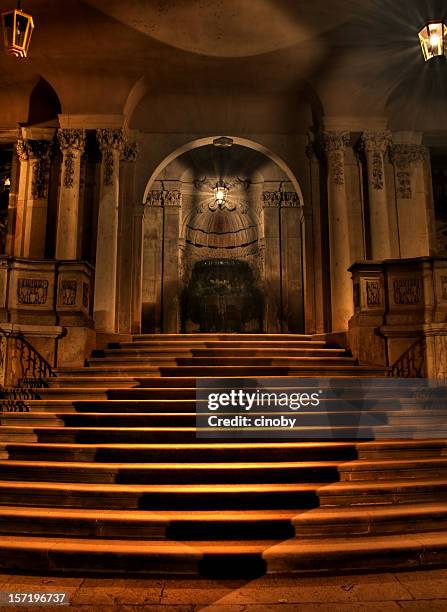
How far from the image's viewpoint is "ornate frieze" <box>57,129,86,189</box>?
37.3 ft

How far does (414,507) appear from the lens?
3.94 meters

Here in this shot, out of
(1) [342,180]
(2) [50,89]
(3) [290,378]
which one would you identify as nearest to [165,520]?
(3) [290,378]

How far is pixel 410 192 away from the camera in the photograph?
40.6ft

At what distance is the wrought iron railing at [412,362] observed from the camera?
24.7ft

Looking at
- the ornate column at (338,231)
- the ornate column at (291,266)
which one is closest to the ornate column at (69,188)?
the ornate column at (338,231)

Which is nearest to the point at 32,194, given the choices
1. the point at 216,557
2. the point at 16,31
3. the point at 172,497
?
the point at 16,31

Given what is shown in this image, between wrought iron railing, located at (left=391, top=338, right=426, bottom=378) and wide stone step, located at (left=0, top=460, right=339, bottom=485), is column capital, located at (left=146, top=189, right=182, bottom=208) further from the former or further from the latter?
wide stone step, located at (left=0, top=460, right=339, bottom=485)

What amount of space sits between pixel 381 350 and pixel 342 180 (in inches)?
210

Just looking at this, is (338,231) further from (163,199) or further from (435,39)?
(163,199)

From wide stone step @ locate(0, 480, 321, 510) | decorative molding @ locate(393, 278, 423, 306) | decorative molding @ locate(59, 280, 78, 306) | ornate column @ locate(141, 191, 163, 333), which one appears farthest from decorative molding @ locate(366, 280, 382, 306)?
ornate column @ locate(141, 191, 163, 333)

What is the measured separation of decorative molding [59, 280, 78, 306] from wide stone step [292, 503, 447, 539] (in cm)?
533

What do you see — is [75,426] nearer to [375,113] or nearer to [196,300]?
[375,113]

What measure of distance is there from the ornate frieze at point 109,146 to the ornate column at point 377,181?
5909mm

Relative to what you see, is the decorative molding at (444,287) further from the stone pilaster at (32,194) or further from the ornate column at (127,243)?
the stone pilaster at (32,194)
